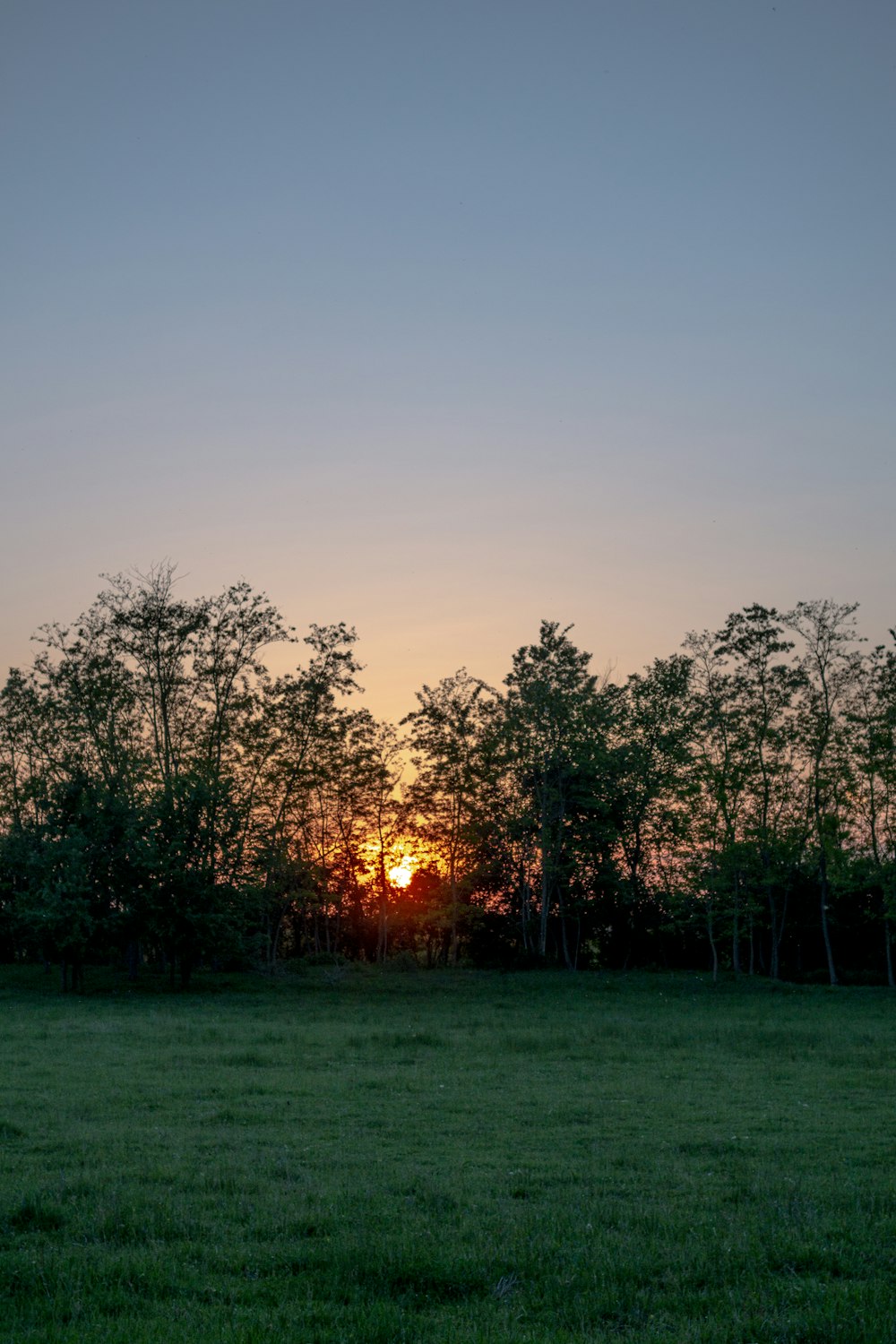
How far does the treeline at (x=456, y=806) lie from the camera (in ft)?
164

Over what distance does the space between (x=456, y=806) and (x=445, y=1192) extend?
5628 centimetres

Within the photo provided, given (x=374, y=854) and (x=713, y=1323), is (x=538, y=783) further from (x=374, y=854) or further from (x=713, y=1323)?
(x=713, y=1323)

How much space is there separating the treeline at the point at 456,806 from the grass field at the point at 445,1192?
2210 cm

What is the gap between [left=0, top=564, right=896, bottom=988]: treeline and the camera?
4988 centimetres

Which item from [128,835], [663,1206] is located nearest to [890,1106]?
[663,1206]

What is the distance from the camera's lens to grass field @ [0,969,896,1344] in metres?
8.29

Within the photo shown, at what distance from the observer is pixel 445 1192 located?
11.9 m

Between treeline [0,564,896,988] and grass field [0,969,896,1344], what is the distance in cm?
2210

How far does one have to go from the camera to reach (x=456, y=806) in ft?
224

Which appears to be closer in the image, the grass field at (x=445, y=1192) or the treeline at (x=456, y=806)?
the grass field at (x=445, y=1192)

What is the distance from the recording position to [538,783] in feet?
209

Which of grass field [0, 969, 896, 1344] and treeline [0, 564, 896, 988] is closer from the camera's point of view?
grass field [0, 969, 896, 1344]

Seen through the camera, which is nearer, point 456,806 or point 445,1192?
point 445,1192

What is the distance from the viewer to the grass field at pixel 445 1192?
27.2ft
